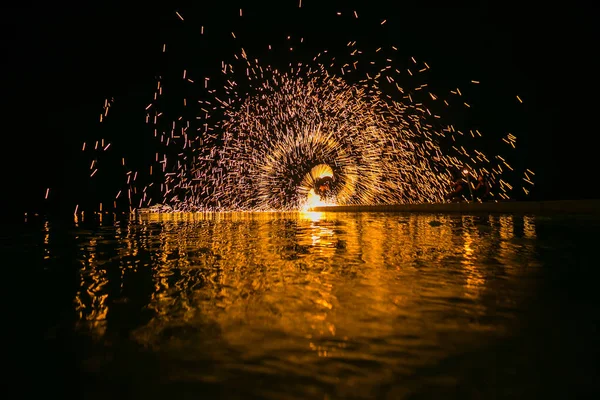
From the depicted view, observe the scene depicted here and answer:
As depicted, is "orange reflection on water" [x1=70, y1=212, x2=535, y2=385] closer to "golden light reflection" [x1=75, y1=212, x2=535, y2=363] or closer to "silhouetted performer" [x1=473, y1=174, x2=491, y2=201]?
"golden light reflection" [x1=75, y1=212, x2=535, y2=363]

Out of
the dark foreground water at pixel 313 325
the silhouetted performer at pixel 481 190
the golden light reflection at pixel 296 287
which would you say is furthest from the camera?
the silhouetted performer at pixel 481 190

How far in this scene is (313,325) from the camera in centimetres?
496

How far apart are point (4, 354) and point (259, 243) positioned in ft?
27.4

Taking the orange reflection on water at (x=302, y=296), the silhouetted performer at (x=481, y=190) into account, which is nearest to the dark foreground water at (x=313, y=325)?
the orange reflection on water at (x=302, y=296)

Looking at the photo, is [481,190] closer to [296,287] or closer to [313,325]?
[296,287]

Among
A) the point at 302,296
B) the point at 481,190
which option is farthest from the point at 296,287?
the point at 481,190

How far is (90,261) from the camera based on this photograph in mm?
9867

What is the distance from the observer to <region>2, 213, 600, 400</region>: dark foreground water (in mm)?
3590

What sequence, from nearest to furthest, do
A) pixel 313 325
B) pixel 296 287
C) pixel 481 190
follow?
pixel 313 325 → pixel 296 287 → pixel 481 190

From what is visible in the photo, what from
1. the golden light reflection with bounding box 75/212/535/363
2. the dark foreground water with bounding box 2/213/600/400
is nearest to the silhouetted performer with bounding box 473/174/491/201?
the golden light reflection with bounding box 75/212/535/363

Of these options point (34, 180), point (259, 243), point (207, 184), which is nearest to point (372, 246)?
point (259, 243)

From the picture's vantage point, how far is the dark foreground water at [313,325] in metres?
3.59

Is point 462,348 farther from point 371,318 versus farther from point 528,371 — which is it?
point 371,318

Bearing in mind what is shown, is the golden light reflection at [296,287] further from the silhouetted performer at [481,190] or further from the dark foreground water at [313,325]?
the silhouetted performer at [481,190]
